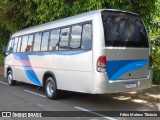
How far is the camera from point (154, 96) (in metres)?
9.52

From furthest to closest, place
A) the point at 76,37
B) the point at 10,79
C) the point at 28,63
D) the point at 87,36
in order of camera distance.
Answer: the point at 10,79
the point at 28,63
the point at 76,37
the point at 87,36

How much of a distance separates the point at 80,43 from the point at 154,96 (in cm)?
312

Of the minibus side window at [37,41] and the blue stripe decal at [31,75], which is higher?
the minibus side window at [37,41]

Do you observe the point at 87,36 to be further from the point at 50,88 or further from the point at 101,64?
the point at 50,88

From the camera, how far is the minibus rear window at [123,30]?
7996 millimetres

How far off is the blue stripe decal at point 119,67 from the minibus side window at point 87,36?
77 centimetres

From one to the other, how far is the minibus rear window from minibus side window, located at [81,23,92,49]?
1.47ft

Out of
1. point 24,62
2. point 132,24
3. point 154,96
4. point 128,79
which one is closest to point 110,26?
point 132,24

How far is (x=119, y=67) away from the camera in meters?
7.98

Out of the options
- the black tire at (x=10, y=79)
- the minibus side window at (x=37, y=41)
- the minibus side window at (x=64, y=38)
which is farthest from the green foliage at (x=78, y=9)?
the black tire at (x=10, y=79)

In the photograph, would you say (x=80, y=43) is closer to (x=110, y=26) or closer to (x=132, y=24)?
(x=110, y=26)

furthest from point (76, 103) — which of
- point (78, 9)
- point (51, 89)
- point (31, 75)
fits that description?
point (78, 9)

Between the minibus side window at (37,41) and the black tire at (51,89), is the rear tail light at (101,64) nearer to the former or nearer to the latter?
the black tire at (51,89)

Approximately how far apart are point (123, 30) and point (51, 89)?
3.39 m
